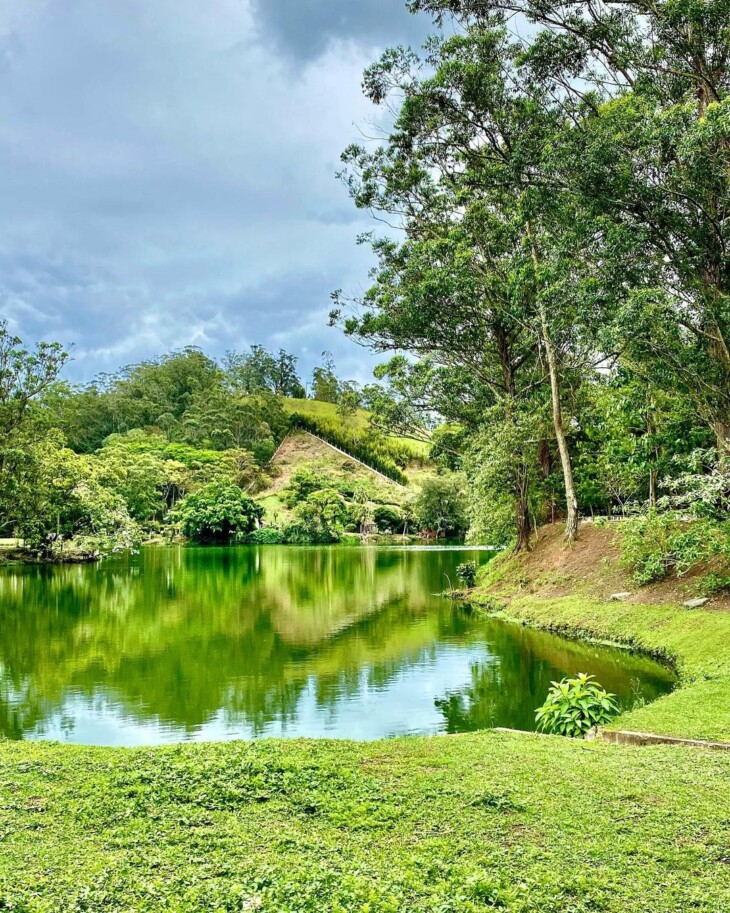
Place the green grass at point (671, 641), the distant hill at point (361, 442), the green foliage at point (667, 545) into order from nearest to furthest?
1. the green grass at point (671, 641)
2. the green foliage at point (667, 545)
3. the distant hill at point (361, 442)

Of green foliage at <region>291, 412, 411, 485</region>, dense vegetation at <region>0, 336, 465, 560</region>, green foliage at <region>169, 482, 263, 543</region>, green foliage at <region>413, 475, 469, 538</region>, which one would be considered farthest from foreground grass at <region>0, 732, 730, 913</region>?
green foliage at <region>291, 412, 411, 485</region>

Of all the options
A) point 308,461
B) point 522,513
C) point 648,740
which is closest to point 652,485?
point 522,513

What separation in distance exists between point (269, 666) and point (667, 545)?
1047 cm

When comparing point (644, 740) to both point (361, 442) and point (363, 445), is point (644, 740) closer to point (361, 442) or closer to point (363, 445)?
point (361, 442)

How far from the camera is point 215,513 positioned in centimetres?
6391

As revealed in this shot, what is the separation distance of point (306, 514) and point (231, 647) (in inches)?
1986

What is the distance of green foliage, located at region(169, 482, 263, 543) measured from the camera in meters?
63.9

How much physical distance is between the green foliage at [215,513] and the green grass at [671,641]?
4503 centimetres

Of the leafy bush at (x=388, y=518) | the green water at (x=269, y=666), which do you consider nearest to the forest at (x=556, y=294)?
the green water at (x=269, y=666)

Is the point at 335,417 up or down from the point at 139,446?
up

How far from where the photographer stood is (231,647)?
1639 cm

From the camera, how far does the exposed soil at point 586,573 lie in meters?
16.3

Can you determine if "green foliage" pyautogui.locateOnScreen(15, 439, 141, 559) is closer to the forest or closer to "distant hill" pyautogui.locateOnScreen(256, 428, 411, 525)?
the forest

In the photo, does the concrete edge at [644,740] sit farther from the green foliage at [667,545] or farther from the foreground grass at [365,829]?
the green foliage at [667,545]
